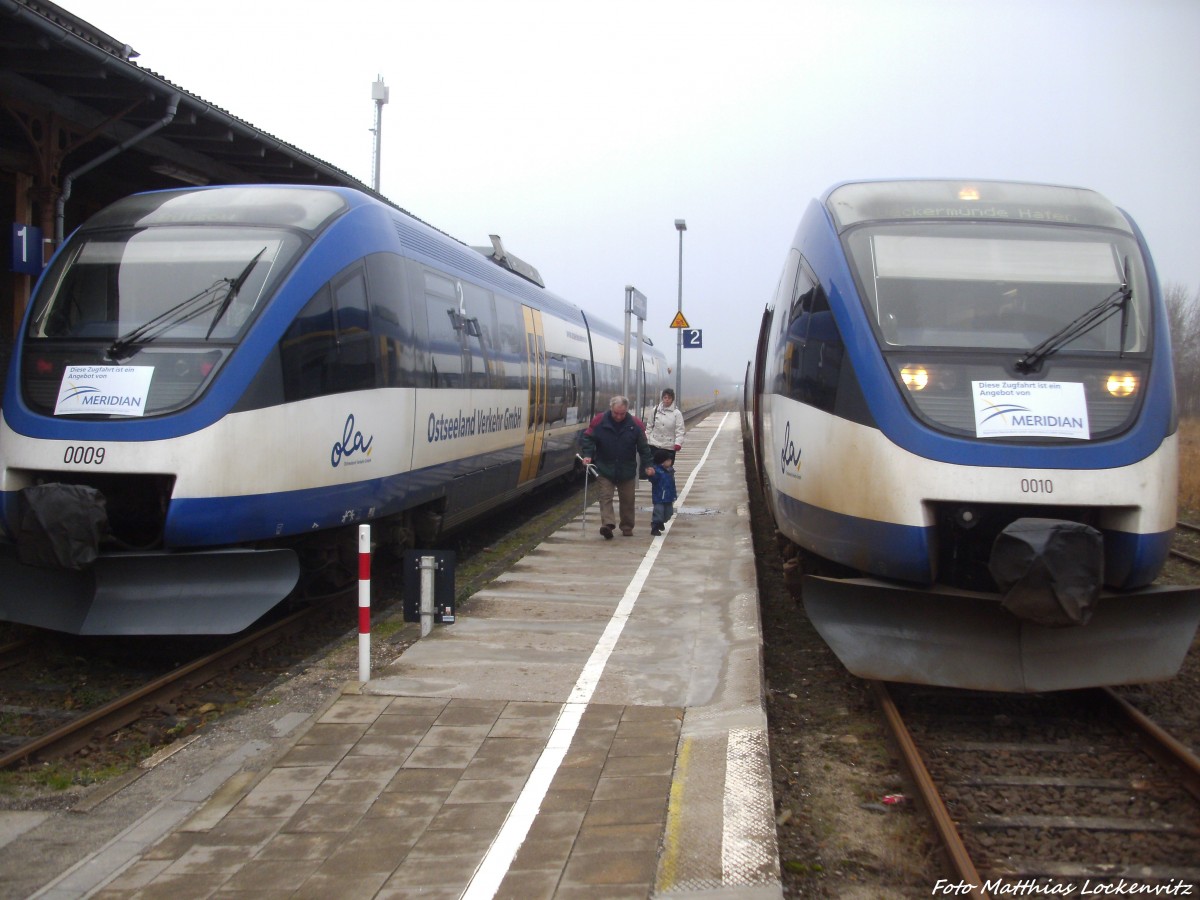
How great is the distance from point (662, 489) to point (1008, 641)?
6.77 m

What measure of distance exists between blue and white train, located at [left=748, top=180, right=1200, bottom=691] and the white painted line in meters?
1.39

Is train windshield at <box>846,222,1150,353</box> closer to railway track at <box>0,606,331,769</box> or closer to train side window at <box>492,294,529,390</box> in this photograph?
railway track at <box>0,606,331,769</box>

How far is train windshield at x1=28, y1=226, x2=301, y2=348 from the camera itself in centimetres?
707

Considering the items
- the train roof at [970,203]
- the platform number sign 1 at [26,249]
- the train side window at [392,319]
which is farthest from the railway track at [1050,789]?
the platform number sign 1 at [26,249]

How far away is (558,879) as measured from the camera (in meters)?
3.79

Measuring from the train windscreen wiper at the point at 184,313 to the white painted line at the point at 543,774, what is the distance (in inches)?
129

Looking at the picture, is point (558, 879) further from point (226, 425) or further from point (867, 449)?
point (226, 425)

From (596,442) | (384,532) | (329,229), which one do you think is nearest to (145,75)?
(329,229)

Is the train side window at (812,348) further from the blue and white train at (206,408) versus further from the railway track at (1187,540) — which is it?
the railway track at (1187,540)

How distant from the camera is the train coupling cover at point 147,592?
663cm

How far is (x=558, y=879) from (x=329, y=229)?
210 inches

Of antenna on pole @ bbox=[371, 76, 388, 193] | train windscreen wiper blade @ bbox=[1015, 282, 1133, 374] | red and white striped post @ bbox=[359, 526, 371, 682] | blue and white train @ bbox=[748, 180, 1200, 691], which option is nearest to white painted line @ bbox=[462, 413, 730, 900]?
red and white striped post @ bbox=[359, 526, 371, 682]

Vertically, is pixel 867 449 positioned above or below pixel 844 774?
above

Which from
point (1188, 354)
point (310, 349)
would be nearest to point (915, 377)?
point (310, 349)
